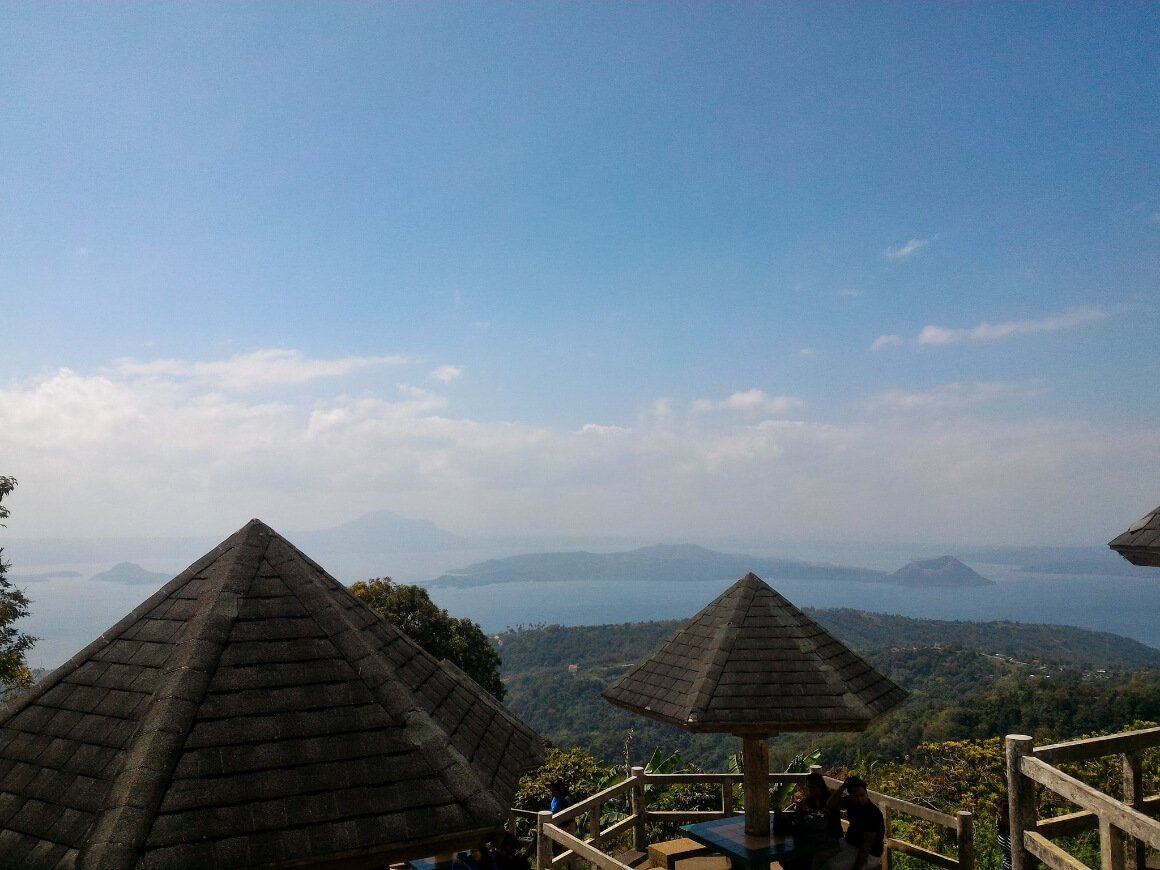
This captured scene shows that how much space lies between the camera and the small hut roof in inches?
302

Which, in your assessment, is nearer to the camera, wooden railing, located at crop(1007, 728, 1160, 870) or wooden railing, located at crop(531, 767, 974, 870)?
wooden railing, located at crop(1007, 728, 1160, 870)

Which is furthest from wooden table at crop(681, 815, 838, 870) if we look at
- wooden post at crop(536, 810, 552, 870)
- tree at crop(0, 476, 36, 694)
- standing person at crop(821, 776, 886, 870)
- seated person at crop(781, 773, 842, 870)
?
tree at crop(0, 476, 36, 694)

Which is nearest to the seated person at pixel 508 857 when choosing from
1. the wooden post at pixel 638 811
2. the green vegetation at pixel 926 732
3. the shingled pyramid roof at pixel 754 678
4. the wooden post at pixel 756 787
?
the shingled pyramid roof at pixel 754 678

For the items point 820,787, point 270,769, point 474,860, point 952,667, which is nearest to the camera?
point 270,769

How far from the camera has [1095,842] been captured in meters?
11.8

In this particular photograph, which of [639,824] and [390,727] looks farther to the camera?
[639,824]

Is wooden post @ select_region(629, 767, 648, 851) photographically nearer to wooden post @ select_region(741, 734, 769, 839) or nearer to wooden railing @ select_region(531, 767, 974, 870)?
wooden railing @ select_region(531, 767, 974, 870)

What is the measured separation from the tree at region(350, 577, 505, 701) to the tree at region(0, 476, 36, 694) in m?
10.4

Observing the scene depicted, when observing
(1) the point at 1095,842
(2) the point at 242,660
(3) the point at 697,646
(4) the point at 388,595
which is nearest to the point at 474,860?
(3) the point at 697,646

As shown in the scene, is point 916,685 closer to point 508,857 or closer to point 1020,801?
point 508,857

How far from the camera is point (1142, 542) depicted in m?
7.82

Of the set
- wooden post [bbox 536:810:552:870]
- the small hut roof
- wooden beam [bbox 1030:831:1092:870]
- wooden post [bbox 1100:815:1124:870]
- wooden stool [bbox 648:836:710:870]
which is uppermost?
the small hut roof

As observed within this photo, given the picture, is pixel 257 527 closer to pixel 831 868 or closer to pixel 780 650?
pixel 780 650

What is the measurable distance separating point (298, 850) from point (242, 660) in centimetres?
120
